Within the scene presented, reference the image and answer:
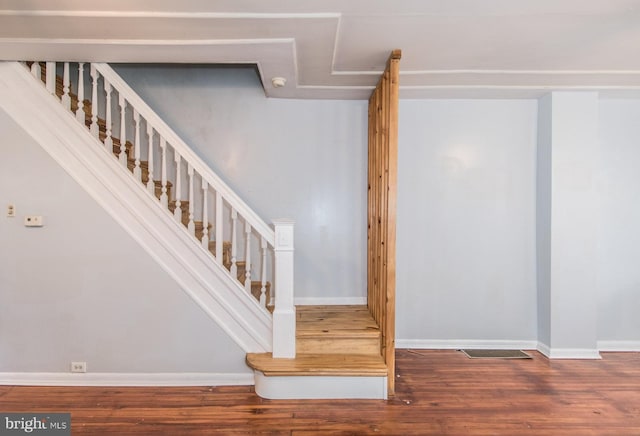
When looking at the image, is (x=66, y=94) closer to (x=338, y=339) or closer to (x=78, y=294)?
(x=78, y=294)

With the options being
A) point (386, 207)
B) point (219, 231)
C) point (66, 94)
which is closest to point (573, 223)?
point (386, 207)

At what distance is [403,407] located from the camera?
232cm

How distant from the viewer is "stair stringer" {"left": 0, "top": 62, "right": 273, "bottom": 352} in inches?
102

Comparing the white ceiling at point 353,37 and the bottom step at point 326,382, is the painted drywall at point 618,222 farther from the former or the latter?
the bottom step at point 326,382

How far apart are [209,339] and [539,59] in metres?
3.48

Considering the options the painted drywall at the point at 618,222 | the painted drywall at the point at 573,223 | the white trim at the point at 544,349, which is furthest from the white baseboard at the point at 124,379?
the painted drywall at the point at 618,222

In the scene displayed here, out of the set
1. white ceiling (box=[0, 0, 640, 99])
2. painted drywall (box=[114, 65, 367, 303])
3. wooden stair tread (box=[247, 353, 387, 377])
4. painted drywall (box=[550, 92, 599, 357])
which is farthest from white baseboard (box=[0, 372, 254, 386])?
painted drywall (box=[550, 92, 599, 357])

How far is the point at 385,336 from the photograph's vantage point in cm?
252

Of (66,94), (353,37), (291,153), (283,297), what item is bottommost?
(283,297)

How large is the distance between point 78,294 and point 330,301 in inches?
87.3

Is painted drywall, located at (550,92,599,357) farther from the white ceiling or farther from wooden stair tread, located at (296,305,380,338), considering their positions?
wooden stair tread, located at (296,305,380,338)

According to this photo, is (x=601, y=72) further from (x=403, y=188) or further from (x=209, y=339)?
(x=209, y=339)

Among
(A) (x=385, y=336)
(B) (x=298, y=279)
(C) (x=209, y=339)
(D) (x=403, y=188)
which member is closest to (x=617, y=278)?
(D) (x=403, y=188)

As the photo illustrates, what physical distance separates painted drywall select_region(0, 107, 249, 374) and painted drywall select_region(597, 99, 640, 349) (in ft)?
12.2
